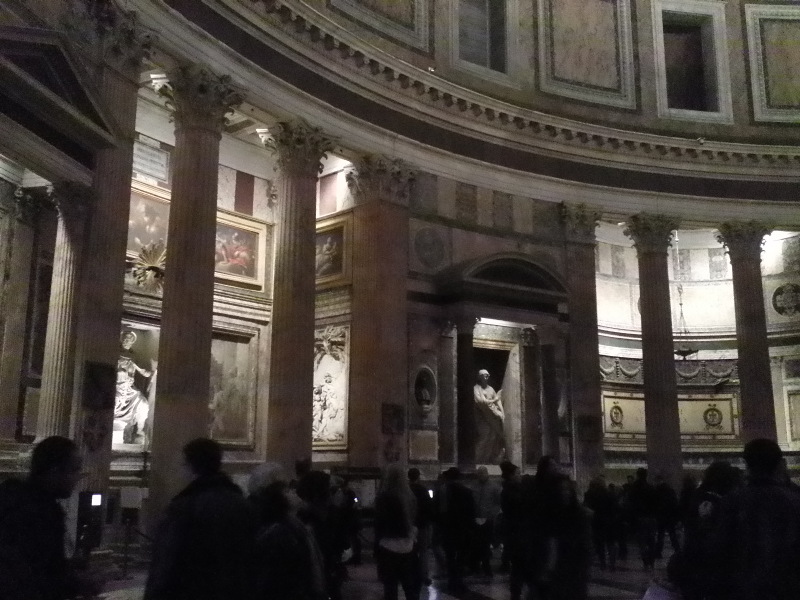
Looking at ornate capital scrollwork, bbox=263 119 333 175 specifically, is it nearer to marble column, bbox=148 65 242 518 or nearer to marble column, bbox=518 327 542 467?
marble column, bbox=148 65 242 518

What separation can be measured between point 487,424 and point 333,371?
3.74 meters

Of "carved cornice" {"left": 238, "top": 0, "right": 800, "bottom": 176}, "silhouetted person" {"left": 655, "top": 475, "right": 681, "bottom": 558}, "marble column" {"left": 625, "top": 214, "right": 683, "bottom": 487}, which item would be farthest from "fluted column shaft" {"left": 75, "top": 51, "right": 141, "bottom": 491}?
"marble column" {"left": 625, "top": 214, "right": 683, "bottom": 487}

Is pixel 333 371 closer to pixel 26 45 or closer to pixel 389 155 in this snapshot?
pixel 389 155

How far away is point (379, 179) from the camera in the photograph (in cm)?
1691

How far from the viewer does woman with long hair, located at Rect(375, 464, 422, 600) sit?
253 inches

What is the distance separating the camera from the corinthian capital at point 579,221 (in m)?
20.2

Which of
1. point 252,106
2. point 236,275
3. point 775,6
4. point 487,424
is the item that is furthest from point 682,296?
point 252,106

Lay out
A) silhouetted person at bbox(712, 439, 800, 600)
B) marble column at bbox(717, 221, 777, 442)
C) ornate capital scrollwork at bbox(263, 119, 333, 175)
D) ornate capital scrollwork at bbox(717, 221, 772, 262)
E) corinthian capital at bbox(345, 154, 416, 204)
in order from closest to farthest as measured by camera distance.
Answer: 1. silhouetted person at bbox(712, 439, 800, 600)
2. ornate capital scrollwork at bbox(263, 119, 333, 175)
3. corinthian capital at bbox(345, 154, 416, 204)
4. marble column at bbox(717, 221, 777, 442)
5. ornate capital scrollwork at bbox(717, 221, 772, 262)

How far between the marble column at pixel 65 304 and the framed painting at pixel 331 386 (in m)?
6.74

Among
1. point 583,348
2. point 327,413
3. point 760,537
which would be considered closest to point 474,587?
point 327,413

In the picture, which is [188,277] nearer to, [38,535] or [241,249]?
[241,249]

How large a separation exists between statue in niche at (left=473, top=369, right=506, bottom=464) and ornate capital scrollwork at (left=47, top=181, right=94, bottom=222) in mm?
9651

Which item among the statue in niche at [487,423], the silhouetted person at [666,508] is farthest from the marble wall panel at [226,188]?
the silhouetted person at [666,508]

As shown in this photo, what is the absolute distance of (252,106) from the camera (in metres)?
14.6
